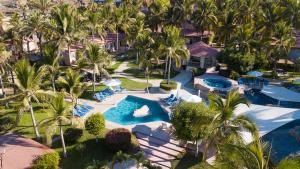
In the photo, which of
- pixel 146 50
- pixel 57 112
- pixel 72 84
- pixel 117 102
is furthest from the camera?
pixel 146 50

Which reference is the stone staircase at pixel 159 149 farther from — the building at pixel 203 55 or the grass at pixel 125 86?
the building at pixel 203 55

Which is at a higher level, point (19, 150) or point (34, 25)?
point (34, 25)

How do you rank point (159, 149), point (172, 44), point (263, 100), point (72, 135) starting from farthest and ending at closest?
point (263, 100) < point (172, 44) < point (72, 135) < point (159, 149)

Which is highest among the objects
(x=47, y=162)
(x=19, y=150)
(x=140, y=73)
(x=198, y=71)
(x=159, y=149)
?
(x=198, y=71)

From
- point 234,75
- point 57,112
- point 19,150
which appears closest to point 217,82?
point 234,75

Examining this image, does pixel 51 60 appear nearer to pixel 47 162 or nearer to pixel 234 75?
pixel 47 162
